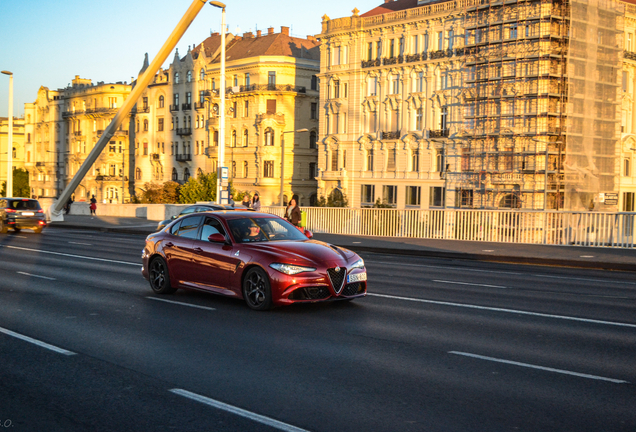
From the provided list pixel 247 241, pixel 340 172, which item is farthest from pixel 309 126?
pixel 247 241

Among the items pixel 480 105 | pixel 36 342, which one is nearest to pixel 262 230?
pixel 36 342

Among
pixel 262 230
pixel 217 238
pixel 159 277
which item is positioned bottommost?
pixel 159 277

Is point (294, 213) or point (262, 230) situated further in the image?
point (294, 213)

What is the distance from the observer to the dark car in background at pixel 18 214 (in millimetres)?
33562

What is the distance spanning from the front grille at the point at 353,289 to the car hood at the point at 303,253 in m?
0.36

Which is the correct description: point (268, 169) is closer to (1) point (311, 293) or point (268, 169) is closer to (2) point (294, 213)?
(2) point (294, 213)

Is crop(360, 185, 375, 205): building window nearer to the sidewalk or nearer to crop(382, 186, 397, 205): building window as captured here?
crop(382, 186, 397, 205): building window

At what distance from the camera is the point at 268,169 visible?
81.7 meters

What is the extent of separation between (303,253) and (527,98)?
142 ft

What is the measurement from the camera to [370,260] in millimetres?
22531

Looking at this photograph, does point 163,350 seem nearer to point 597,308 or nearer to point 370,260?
point 597,308

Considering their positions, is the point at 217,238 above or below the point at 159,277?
above

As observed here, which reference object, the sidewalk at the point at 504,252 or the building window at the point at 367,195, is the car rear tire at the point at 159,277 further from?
the building window at the point at 367,195

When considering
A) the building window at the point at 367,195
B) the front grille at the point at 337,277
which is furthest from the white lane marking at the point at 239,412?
the building window at the point at 367,195
